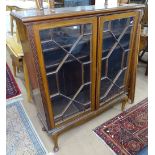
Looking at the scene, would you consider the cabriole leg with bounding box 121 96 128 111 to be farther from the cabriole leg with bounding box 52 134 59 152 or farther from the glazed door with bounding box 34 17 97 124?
the cabriole leg with bounding box 52 134 59 152

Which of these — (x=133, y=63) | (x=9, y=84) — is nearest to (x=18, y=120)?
(x=9, y=84)

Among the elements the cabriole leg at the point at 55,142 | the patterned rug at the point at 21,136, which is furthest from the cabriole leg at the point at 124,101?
the patterned rug at the point at 21,136

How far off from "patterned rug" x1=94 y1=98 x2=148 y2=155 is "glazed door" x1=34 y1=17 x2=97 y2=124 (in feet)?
1.05

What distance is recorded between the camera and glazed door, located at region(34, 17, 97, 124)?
1.12m

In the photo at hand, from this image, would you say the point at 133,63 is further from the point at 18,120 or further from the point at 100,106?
the point at 18,120

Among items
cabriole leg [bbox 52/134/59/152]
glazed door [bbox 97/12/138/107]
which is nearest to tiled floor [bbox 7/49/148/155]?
cabriole leg [bbox 52/134/59/152]

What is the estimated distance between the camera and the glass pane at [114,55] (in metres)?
1.40

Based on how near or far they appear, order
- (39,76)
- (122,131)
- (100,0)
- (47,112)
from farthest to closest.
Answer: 1. (100,0)
2. (122,131)
3. (47,112)
4. (39,76)

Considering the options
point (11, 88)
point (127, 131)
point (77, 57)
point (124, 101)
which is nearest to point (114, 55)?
point (77, 57)

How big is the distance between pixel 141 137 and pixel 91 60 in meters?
0.85

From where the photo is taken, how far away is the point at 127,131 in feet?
5.41

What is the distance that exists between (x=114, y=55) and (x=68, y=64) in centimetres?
48

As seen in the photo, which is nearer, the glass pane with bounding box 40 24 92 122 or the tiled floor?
the glass pane with bounding box 40 24 92 122
